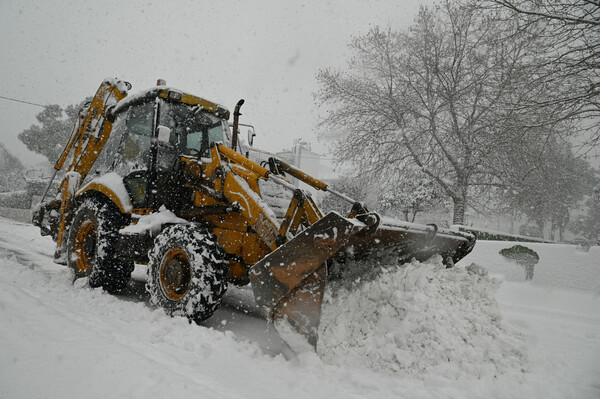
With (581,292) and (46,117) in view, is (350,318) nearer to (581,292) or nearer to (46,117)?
(581,292)

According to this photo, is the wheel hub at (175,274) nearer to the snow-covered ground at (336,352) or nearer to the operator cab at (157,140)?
the snow-covered ground at (336,352)

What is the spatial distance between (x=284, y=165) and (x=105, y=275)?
2.82 metres

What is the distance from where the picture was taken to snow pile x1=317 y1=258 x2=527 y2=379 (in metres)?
2.54

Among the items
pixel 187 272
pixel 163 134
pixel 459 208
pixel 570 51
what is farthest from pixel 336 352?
pixel 459 208

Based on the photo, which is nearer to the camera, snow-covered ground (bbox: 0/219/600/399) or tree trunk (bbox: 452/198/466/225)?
snow-covered ground (bbox: 0/219/600/399)

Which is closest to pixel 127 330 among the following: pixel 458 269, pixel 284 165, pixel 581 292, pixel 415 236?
pixel 284 165

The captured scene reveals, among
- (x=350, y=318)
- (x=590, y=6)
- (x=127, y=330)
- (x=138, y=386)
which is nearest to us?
(x=138, y=386)

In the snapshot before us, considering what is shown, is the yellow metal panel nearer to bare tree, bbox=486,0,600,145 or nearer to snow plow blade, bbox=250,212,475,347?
snow plow blade, bbox=250,212,475,347

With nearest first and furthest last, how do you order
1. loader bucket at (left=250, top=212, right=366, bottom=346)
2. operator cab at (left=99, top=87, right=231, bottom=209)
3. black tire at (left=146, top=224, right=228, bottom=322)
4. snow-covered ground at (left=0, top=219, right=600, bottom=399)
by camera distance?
1. snow-covered ground at (left=0, top=219, right=600, bottom=399)
2. loader bucket at (left=250, top=212, right=366, bottom=346)
3. black tire at (left=146, top=224, right=228, bottom=322)
4. operator cab at (left=99, top=87, right=231, bottom=209)

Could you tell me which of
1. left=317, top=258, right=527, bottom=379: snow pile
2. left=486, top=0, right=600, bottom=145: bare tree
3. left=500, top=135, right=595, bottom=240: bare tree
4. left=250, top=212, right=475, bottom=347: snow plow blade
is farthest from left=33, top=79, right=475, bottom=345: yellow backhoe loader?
left=500, top=135, right=595, bottom=240: bare tree

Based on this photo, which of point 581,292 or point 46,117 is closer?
point 581,292

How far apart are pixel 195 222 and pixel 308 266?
6.44ft

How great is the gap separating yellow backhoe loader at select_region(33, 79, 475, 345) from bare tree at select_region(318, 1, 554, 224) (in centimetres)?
916

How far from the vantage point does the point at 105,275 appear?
15.0 ft
